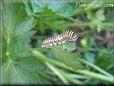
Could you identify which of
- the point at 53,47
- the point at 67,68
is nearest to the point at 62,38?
the point at 53,47

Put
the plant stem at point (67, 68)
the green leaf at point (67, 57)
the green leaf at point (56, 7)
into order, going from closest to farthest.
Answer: the green leaf at point (67, 57) → the green leaf at point (56, 7) → the plant stem at point (67, 68)

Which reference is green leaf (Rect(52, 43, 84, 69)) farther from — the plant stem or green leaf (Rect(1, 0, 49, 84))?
the plant stem

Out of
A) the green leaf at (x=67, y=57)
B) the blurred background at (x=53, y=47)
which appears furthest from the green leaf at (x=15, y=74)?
the green leaf at (x=67, y=57)

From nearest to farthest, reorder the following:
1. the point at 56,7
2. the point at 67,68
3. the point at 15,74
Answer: the point at 15,74 → the point at 56,7 → the point at 67,68

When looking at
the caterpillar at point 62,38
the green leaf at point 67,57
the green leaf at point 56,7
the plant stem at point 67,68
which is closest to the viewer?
the caterpillar at point 62,38

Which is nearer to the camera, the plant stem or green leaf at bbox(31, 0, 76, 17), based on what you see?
green leaf at bbox(31, 0, 76, 17)

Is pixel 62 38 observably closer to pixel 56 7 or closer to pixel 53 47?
pixel 53 47

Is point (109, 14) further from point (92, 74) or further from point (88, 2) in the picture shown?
point (88, 2)

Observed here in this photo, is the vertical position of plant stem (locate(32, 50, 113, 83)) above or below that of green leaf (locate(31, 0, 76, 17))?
below

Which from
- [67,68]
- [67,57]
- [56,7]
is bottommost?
[67,68]

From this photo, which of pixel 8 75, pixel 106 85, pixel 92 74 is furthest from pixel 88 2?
pixel 106 85

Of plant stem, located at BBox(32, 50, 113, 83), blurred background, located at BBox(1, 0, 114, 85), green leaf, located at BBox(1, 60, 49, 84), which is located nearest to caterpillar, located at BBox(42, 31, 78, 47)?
blurred background, located at BBox(1, 0, 114, 85)

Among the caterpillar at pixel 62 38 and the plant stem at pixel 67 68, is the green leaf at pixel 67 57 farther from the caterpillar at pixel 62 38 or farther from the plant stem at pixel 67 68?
the plant stem at pixel 67 68
